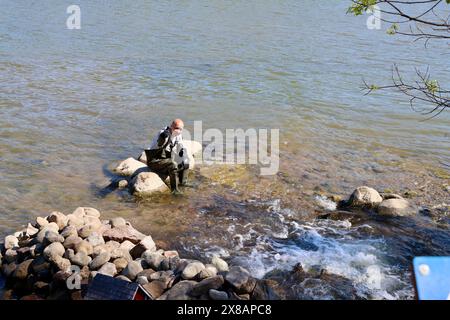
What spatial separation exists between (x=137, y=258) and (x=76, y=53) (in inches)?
546

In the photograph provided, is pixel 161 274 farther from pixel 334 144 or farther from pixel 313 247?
pixel 334 144

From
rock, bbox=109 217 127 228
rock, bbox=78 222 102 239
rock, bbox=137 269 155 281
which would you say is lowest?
rock, bbox=137 269 155 281

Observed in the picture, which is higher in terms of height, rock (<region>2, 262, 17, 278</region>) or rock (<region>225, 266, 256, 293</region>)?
rock (<region>225, 266, 256, 293</region>)

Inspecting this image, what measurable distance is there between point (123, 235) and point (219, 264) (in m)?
1.48

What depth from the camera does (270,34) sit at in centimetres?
2295

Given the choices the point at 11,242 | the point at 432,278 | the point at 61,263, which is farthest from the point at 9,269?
the point at 432,278

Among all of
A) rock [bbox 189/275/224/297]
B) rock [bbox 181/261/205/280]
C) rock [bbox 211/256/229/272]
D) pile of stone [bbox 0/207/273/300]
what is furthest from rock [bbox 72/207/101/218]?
rock [bbox 189/275/224/297]

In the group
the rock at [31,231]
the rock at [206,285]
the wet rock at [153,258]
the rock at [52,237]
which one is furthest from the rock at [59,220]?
the rock at [206,285]

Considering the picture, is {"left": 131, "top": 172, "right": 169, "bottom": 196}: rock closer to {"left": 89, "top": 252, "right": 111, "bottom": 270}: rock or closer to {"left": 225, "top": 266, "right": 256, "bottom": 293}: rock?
{"left": 89, "top": 252, "right": 111, "bottom": 270}: rock

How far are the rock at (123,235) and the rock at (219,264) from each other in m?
1.18

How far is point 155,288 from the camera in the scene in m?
5.84

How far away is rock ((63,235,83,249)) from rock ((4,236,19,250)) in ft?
2.91

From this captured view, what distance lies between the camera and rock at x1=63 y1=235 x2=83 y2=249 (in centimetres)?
659
